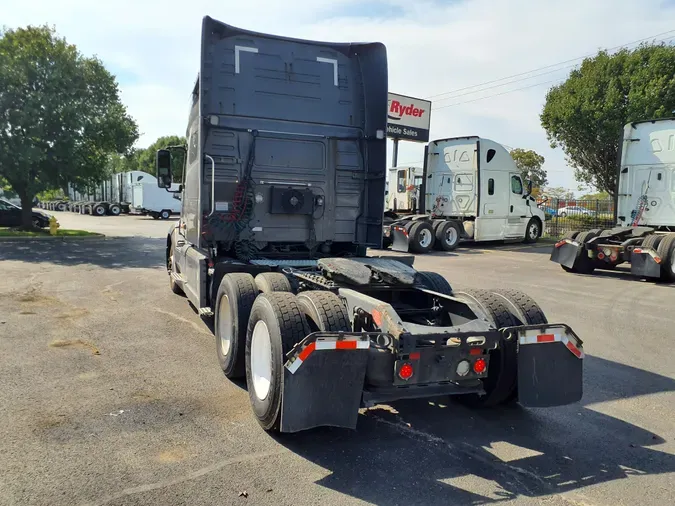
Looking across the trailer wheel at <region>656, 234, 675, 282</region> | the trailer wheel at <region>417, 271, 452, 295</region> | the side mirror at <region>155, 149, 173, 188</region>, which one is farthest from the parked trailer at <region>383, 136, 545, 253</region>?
the trailer wheel at <region>417, 271, 452, 295</region>

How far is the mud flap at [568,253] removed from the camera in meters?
13.3

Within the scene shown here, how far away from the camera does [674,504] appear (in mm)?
3324

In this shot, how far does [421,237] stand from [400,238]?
73 cm

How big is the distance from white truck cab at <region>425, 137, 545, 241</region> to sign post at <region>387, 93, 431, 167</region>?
10.6m

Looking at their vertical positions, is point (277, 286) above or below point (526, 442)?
above

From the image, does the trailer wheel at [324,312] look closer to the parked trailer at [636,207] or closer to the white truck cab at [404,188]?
the parked trailer at [636,207]

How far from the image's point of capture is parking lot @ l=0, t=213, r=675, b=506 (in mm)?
3404

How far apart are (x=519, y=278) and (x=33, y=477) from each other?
1129 centimetres

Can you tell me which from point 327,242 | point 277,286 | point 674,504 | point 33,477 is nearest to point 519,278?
point 327,242

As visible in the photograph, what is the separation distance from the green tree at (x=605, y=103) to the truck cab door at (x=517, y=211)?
4.26m

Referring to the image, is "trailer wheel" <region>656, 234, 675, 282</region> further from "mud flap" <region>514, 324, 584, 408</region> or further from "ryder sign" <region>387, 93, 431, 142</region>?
"ryder sign" <region>387, 93, 431, 142</region>

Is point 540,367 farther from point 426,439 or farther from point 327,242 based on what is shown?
point 327,242

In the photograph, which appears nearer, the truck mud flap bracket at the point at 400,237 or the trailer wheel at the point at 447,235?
the truck mud flap bracket at the point at 400,237

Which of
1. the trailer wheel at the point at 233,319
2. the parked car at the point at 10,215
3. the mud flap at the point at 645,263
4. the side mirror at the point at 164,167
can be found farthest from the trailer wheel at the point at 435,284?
the parked car at the point at 10,215
